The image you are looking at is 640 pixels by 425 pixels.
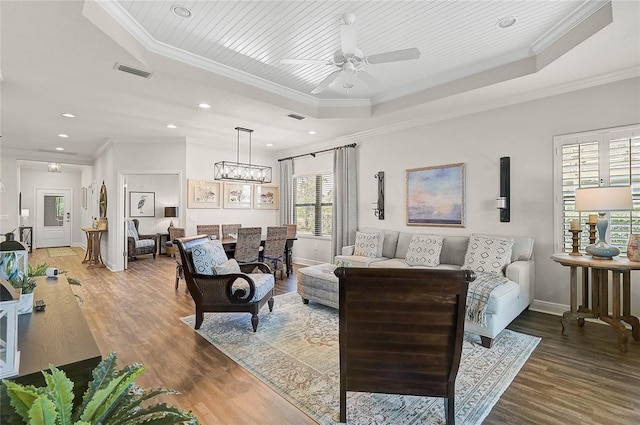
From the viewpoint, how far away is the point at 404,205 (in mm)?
5457

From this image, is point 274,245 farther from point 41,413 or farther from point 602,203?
point 41,413

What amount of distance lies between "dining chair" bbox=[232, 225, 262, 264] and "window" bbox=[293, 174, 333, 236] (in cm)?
220

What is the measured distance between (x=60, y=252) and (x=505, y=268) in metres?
11.7

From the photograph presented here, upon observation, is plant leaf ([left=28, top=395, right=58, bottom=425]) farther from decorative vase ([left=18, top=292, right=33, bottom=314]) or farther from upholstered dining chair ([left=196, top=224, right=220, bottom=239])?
upholstered dining chair ([left=196, top=224, right=220, bottom=239])

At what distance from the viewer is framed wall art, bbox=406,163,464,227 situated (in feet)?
15.8

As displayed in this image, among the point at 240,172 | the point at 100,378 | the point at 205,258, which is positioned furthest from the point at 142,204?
the point at 100,378

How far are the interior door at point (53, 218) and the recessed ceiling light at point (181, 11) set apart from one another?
11154mm

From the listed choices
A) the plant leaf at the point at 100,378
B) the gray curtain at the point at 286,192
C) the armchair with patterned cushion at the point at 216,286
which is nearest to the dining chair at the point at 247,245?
the armchair with patterned cushion at the point at 216,286

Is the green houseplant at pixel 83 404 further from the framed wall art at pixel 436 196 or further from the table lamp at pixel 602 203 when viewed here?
the framed wall art at pixel 436 196

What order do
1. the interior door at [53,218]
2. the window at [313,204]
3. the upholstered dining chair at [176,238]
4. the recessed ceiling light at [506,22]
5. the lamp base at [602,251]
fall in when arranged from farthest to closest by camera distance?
the interior door at [53,218], the window at [313,204], the upholstered dining chair at [176,238], the lamp base at [602,251], the recessed ceiling light at [506,22]

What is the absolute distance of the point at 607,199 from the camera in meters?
3.06

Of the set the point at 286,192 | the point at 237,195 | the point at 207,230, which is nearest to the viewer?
the point at 207,230

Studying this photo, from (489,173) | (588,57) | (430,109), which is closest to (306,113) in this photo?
(430,109)

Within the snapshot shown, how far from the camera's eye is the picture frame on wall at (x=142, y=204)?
373 inches
